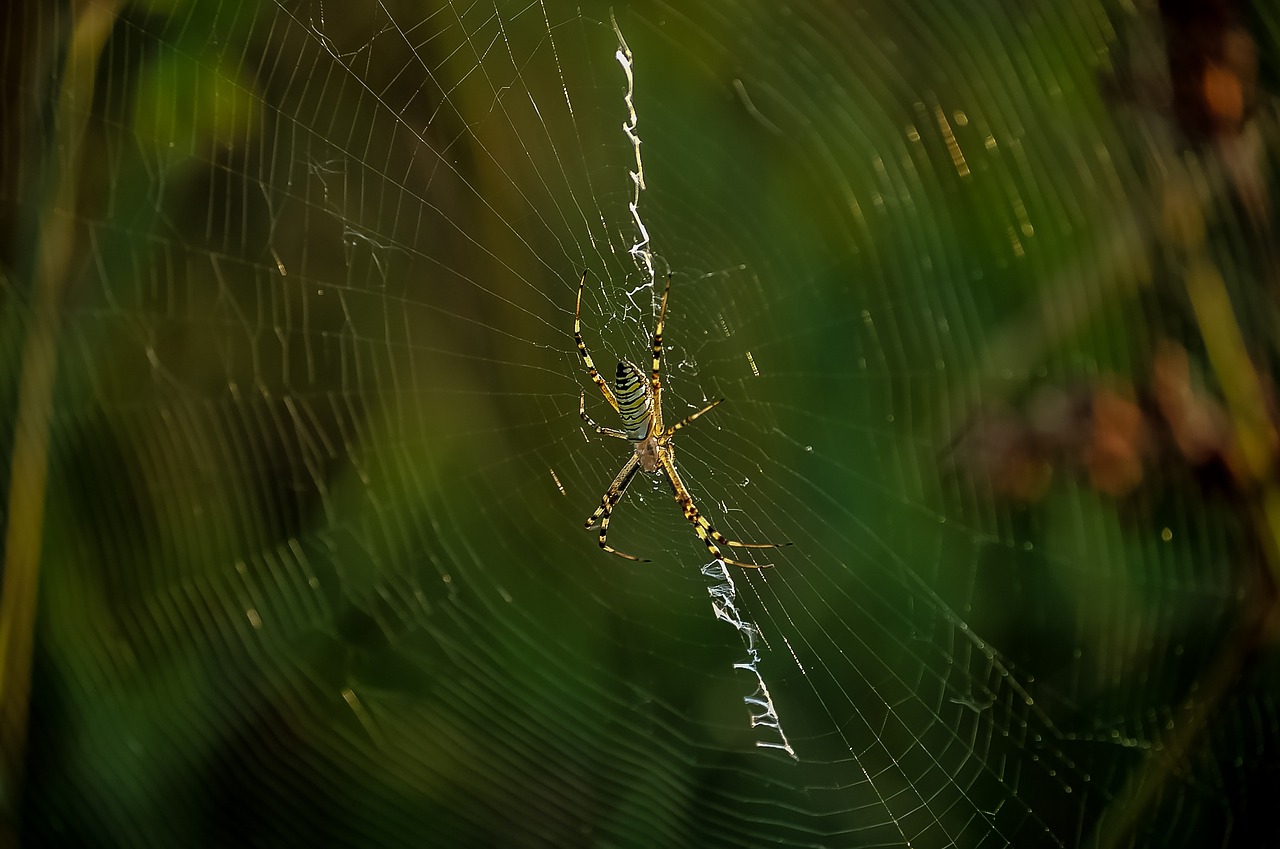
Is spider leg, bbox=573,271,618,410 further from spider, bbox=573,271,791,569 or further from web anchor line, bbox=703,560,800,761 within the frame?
web anchor line, bbox=703,560,800,761

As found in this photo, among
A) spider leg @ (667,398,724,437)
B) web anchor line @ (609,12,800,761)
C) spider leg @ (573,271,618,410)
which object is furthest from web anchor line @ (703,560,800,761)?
spider leg @ (573,271,618,410)

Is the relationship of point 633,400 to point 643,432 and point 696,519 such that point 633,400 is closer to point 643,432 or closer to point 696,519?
point 643,432

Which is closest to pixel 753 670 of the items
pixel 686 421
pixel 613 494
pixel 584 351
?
pixel 686 421

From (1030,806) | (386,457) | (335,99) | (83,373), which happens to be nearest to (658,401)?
(386,457)

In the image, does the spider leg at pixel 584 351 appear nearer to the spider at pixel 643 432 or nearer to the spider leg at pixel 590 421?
the spider at pixel 643 432

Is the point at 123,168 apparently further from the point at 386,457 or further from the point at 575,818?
the point at 575,818
